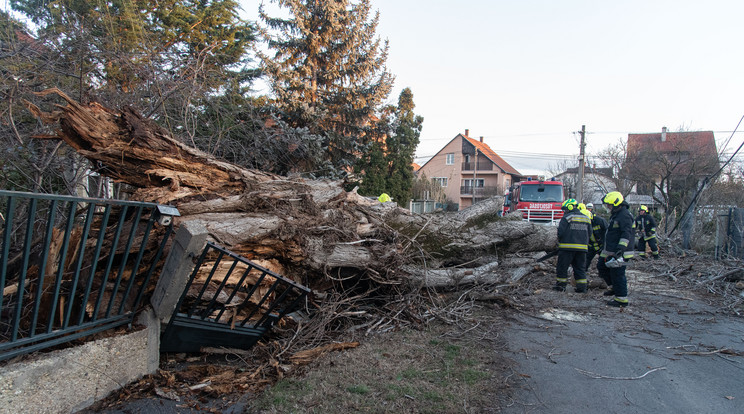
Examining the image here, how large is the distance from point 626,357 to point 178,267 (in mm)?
4390

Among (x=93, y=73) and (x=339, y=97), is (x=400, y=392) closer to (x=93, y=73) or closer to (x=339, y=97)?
(x=93, y=73)

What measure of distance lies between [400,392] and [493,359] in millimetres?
1253

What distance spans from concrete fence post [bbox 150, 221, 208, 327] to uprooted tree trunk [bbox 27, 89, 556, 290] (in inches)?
29.6

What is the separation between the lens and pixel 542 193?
16.5 metres

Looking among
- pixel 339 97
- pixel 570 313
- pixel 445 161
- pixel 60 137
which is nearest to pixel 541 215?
pixel 339 97

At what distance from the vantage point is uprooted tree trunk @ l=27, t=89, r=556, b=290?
400 centimetres

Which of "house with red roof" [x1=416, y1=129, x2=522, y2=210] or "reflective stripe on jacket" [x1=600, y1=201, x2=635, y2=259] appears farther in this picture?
"house with red roof" [x1=416, y1=129, x2=522, y2=210]

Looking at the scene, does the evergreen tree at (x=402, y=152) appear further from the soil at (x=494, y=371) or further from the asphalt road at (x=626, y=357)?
the soil at (x=494, y=371)

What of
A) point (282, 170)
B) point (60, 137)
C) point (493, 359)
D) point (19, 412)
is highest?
point (282, 170)

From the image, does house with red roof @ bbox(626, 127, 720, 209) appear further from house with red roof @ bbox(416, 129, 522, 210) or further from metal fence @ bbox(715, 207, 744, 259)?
house with red roof @ bbox(416, 129, 522, 210)

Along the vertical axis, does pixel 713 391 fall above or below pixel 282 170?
below

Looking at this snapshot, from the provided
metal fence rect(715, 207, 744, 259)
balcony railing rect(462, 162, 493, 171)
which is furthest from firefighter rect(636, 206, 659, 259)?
balcony railing rect(462, 162, 493, 171)

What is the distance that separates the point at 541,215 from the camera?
16.2 metres

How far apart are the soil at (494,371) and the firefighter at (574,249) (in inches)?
48.7
